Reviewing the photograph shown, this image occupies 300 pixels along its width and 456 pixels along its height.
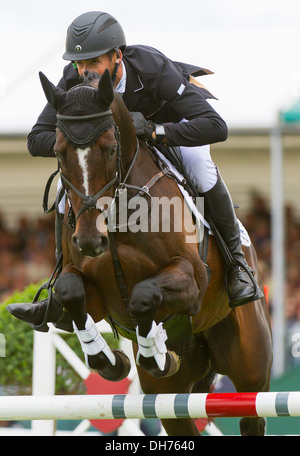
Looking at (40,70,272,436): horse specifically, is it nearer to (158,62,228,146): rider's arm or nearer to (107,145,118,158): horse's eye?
(107,145,118,158): horse's eye

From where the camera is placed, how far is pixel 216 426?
17.7 ft

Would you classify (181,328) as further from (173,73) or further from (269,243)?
(269,243)

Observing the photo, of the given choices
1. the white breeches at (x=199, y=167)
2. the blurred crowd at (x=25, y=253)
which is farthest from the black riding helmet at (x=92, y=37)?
the blurred crowd at (x=25, y=253)

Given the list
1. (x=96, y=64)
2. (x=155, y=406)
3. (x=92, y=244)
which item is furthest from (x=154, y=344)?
(x=96, y=64)

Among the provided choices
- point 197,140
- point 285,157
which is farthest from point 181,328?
point 285,157

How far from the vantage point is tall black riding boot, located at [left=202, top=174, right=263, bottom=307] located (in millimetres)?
3988

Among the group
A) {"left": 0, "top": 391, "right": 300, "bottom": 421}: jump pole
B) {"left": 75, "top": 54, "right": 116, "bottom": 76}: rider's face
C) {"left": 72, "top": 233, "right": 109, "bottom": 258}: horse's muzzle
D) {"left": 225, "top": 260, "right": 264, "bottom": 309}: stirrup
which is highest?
{"left": 75, "top": 54, "right": 116, "bottom": 76}: rider's face

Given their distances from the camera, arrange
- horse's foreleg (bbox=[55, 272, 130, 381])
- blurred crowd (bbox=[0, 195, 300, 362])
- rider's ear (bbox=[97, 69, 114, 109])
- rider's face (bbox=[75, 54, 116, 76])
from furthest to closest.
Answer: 1. blurred crowd (bbox=[0, 195, 300, 362])
2. rider's face (bbox=[75, 54, 116, 76])
3. horse's foreleg (bbox=[55, 272, 130, 381])
4. rider's ear (bbox=[97, 69, 114, 109])

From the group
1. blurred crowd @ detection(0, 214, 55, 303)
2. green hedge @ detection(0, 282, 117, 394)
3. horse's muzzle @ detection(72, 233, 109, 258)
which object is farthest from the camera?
blurred crowd @ detection(0, 214, 55, 303)

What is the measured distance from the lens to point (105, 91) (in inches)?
128

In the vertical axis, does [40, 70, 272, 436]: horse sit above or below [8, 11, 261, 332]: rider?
below

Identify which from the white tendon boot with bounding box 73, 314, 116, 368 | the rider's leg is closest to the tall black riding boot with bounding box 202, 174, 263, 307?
the rider's leg

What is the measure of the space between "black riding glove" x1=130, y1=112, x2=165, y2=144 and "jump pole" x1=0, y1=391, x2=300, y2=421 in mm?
1147

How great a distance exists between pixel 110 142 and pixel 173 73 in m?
0.64
